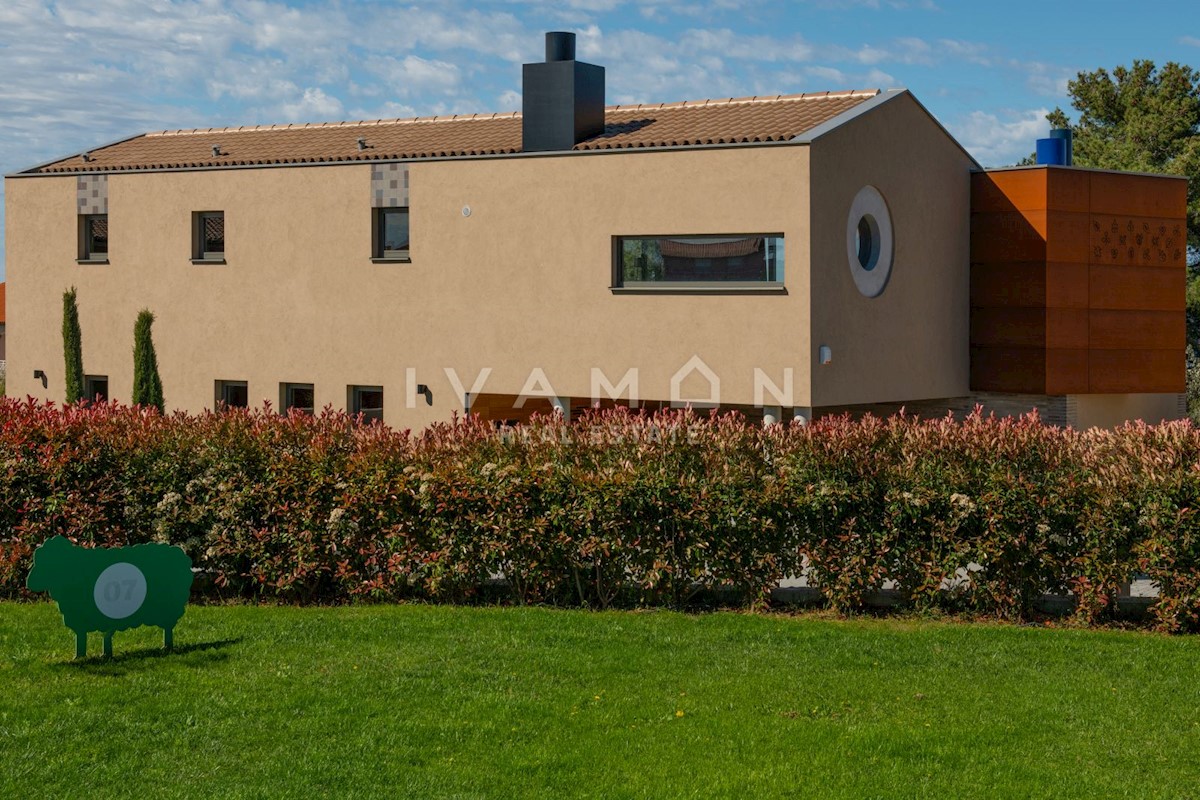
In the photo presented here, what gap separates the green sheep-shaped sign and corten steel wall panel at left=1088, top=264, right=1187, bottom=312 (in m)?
22.2

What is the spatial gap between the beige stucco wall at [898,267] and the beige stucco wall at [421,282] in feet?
2.56

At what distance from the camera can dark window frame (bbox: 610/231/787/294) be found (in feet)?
75.9

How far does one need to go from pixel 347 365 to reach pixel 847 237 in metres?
10.1

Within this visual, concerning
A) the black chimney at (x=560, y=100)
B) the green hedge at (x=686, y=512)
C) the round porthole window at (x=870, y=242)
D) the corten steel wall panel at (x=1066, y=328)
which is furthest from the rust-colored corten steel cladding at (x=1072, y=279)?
the green hedge at (x=686, y=512)

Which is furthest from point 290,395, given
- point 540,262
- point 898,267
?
point 898,267

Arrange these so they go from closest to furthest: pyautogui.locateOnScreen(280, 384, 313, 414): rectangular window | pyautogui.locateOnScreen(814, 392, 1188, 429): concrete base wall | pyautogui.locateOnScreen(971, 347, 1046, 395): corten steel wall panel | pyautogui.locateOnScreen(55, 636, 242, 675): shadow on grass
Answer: pyautogui.locateOnScreen(55, 636, 242, 675): shadow on grass < pyautogui.locateOnScreen(971, 347, 1046, 395): corten steel wall panel < pyautogui.locateOnScreen(280, 384, 313, 414): rectangular window < pyautogui.locateOnScreen(814, 392, 1188, 429): concrete base wall

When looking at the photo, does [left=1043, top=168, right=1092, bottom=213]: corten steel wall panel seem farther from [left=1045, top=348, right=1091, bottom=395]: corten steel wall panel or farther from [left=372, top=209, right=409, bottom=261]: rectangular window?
[left=372, top=209, right=409, bottom=261]: rectangular window

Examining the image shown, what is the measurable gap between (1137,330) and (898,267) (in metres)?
6.69

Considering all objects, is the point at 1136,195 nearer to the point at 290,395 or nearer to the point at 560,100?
the point at 560,100

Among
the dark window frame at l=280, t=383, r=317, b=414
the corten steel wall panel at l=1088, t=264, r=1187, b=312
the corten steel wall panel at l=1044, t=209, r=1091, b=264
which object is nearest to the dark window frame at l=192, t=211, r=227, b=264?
the dark window frame at l=280, t=383, r=317, b=414

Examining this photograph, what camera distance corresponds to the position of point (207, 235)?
2958 centimetres

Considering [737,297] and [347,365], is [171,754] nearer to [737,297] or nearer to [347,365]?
[737,297]

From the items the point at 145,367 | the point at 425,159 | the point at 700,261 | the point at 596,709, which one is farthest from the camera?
the point at 145,367

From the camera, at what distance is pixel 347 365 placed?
2758 centimetres
